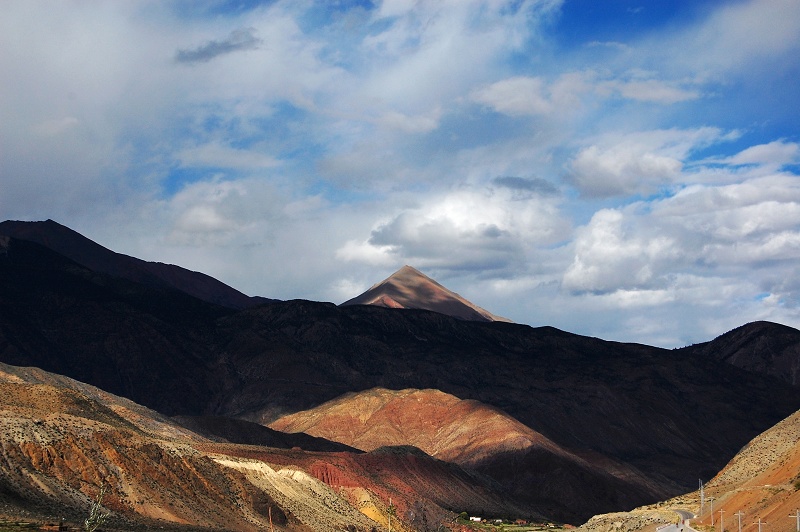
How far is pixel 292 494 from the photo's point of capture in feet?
334

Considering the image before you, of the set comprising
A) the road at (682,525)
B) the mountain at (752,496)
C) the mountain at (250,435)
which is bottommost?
the road at (682,525)

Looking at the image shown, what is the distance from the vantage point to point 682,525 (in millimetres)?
83438

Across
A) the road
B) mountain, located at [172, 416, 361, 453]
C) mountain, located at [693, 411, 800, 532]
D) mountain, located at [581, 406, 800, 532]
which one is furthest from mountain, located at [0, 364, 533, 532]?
mountain, located at [172, 416, 361, 453]

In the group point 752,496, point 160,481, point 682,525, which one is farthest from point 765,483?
point 160,481

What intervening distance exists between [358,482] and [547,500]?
60.2m

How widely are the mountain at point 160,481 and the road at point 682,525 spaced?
27165 millimetres

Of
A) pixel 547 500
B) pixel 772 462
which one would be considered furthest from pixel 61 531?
pixel 547 500

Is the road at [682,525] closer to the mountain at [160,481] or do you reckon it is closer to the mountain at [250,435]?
the mountain at [160,481]

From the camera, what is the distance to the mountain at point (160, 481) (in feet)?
238

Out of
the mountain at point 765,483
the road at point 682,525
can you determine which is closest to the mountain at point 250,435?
the mountain at point 765,483

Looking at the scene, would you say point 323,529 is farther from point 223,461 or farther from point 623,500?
point 623,500

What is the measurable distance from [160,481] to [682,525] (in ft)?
125

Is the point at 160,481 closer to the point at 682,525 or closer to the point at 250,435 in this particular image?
the point at 682,525

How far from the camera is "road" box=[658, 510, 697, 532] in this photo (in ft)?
260
